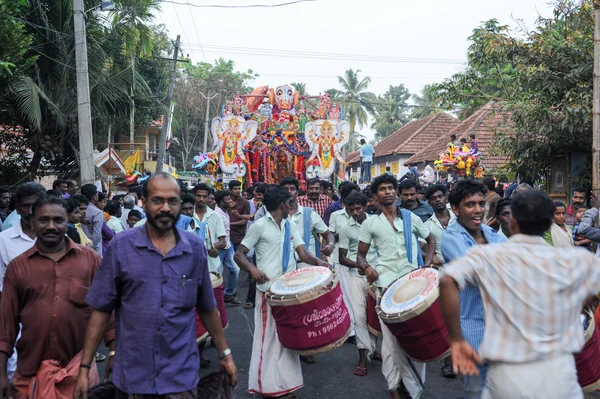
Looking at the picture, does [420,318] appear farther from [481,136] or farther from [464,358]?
[481,136]

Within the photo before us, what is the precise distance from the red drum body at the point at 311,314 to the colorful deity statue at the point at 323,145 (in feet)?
48.8

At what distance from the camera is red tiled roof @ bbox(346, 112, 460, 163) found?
108ft

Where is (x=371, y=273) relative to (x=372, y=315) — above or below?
above

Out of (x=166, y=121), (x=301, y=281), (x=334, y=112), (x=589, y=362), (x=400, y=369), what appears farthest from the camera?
(x=166, y=121)

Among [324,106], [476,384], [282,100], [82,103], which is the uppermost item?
[282,100]

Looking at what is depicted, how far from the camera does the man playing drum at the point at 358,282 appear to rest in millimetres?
6148

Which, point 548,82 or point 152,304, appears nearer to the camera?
point 152,304

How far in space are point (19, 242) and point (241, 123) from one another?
15950 mm

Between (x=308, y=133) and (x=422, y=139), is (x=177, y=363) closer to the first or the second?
(x=308, y=133)

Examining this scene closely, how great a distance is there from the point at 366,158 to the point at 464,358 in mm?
18885

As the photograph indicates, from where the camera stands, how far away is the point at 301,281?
497 centimetres

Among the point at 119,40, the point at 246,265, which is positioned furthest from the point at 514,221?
the point at 119,40

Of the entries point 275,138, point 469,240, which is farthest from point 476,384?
point 275,138

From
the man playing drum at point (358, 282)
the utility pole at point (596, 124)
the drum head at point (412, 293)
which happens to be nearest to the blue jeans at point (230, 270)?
the man playing drum at point (358, 282)
